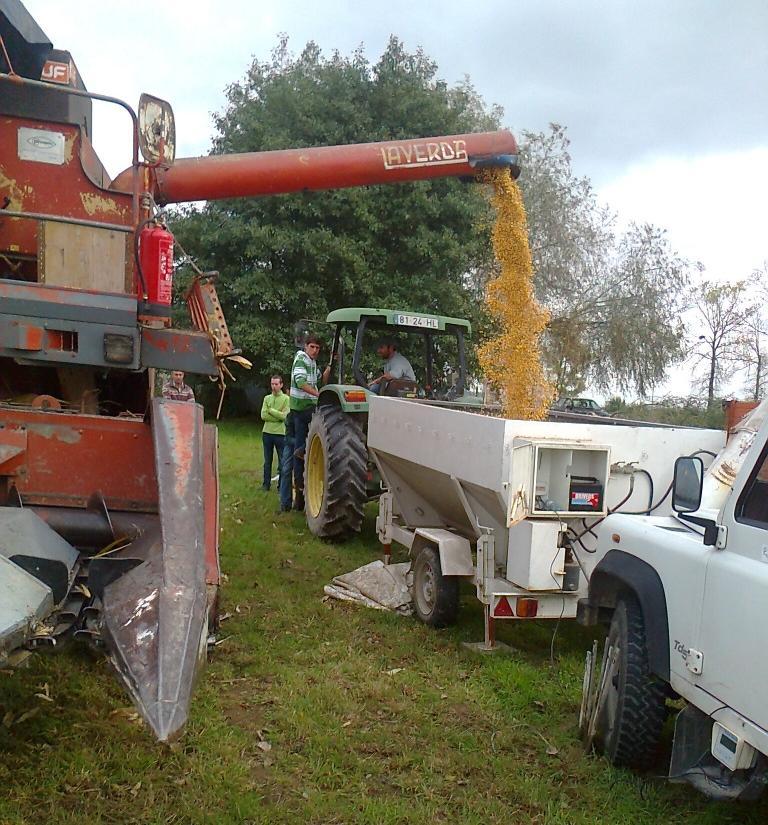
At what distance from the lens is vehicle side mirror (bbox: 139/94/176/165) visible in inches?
172

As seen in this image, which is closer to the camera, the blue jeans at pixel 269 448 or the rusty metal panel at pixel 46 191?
the rusty metal panel at pixel 46 191

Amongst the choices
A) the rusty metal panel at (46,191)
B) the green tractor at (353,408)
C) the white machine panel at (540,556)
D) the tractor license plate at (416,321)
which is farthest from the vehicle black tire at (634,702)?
the tractor license plate at (416,321)

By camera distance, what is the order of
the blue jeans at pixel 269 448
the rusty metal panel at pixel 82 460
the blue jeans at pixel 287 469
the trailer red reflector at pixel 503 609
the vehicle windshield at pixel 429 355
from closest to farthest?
the rusty metal panel at pixel 82 460
the trailer red reflector at pixel 503 609
the vehicle windshield at pixel 429 355
the blue jeans at pixel 287 469
the blue jeans at pixel 269 448

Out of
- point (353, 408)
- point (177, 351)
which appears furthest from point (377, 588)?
point (177, 351)

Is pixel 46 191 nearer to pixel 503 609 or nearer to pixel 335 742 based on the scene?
pixel 335 742

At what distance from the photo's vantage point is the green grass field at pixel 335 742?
3301mm

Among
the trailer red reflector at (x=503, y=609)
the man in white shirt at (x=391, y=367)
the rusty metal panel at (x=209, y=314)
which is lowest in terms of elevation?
the trailer red reflector at (x=503, y=609)

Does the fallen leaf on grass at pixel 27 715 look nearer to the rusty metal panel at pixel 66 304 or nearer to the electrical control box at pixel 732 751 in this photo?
the rusty metal panel at pixel 66 304

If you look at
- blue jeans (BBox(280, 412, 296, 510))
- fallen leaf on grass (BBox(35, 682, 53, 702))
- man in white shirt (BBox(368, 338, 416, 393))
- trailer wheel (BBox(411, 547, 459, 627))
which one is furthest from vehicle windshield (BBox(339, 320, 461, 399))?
fallen leaf on grass (BBox(35, 682, 53, 702))

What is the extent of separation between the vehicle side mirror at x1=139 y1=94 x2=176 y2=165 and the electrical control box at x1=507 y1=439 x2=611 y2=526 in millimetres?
2403

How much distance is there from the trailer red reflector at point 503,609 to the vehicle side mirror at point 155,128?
9.84 ft

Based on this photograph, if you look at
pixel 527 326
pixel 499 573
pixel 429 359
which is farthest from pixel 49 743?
pixel 429 359

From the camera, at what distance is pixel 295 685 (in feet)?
14.7

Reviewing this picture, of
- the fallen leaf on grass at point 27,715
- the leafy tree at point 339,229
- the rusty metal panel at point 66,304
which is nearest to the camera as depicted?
the fallen leaf on grass at point 27,715
